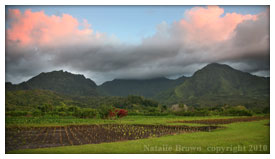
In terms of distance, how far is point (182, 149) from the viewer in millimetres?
12742

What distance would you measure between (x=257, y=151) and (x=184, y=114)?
67.1m
